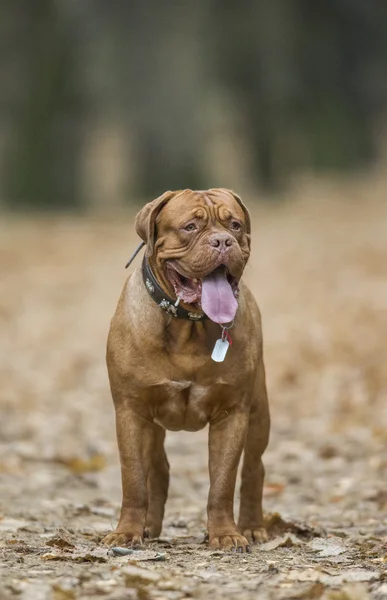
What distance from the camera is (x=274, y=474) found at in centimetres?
922

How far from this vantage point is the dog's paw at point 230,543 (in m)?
5.75

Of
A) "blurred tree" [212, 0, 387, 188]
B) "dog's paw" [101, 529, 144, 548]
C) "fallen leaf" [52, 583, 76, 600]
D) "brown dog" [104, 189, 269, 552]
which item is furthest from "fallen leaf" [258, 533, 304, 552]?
"blurred tree" [212, 0, 387, 188]

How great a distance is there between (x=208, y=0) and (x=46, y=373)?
600 inches

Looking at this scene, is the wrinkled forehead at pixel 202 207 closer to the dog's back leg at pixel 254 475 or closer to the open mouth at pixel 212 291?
the open mouth at pixel 212 291

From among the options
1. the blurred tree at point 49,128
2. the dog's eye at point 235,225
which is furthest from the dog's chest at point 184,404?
the blurred tree at point 49,128

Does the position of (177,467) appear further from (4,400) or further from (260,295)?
(260,295)

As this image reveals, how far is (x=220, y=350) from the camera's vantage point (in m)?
5.73

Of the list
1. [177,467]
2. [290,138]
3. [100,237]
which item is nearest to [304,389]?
[177,467]

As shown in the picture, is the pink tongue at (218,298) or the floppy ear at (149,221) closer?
the pink tongue at (218,298)

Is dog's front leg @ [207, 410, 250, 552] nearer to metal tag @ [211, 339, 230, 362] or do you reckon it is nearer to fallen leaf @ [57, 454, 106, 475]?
metal tag @ [211, 339, 230, 362]

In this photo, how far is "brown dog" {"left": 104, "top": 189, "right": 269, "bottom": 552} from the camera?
5.69 m

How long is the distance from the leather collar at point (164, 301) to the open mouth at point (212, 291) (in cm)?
7

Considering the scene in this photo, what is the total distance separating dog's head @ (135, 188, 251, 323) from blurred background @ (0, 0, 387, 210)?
61.8 feet

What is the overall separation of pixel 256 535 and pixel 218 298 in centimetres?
153
